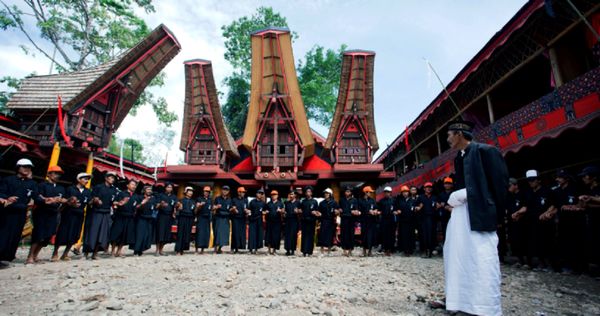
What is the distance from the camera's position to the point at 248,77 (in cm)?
2562

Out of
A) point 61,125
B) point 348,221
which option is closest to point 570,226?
point 348,221

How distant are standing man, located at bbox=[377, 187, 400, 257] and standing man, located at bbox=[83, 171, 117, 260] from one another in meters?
7.21

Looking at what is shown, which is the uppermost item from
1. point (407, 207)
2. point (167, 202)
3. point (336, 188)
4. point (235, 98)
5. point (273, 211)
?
point (235, 98)

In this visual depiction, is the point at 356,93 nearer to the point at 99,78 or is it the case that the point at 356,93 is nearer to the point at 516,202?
the point at 516,202

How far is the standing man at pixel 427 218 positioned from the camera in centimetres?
795

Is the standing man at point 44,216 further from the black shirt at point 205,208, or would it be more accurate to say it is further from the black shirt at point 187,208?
the black shirt at point 205,208

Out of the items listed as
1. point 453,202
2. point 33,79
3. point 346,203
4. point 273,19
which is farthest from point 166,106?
point 453,202

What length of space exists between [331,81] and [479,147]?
25.3m

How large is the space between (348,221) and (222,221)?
365 cm

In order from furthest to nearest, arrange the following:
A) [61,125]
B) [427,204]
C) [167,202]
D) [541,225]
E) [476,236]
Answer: [61,125], [167,202], [427,204], [541,225], [476,236]

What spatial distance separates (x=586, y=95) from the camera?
208 inches

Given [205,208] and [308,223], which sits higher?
[205,208]

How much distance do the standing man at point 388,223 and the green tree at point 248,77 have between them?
668 inches

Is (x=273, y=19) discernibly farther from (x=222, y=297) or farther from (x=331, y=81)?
(x=222, y=297)
